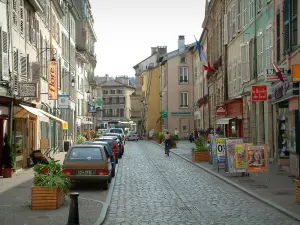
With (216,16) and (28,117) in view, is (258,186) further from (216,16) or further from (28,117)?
(216,16)

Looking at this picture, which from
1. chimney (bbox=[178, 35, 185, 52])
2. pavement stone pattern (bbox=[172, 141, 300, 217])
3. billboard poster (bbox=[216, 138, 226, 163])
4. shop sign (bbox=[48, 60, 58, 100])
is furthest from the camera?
chimney (bbox=[178, 35, 185, 52])

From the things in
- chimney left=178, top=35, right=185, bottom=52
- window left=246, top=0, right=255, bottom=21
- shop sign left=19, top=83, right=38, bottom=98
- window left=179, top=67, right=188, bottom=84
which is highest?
chimney left=178, top=35, right=185, bottom=52

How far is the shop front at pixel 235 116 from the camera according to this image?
35656mm

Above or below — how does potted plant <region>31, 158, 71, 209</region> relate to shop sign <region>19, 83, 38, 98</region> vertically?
below

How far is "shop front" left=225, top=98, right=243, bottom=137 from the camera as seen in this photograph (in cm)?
3566

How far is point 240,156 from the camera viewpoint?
21312 millimetres

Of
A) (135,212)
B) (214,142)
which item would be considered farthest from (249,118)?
(135,212)

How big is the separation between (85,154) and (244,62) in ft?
56.9

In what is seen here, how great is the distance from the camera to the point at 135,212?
1336 centimetres

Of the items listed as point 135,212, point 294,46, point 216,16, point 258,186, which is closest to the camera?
point 135,212

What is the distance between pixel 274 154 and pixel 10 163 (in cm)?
1223

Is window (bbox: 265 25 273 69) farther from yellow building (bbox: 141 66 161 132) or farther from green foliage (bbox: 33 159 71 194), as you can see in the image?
yellow building (bbox: 141 66 161 132)

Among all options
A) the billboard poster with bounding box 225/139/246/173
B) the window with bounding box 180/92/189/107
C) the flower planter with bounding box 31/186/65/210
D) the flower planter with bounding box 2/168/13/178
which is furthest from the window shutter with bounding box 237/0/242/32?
the window with bounding box 180/92/189/107

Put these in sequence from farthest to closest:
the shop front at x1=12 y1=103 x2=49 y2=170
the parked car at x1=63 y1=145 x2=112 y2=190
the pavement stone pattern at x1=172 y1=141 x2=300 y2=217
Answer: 1. the shop front at x1=12 y1=103 x2=49 y2=170
2. the parked car at x1=63 y1=145 x2=112 y2=190
3. the pavement stone pattern at x1=172 y1=141 x2=300 y2=217
